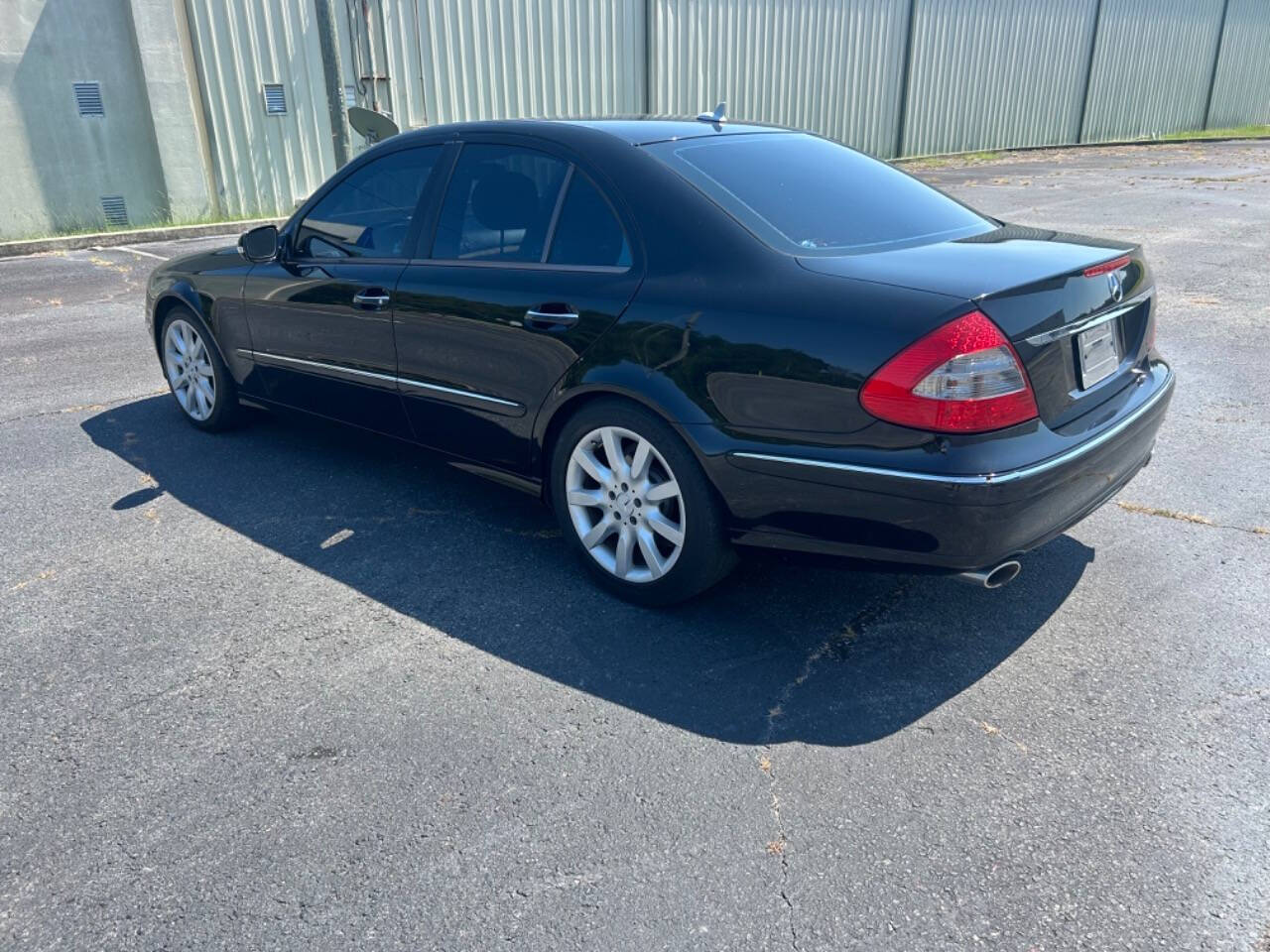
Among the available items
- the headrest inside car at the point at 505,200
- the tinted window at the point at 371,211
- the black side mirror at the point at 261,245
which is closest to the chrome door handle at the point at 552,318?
the headrest inside car at the point at 505,200

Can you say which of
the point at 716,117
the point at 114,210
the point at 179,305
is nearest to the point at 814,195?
the point at 716,117

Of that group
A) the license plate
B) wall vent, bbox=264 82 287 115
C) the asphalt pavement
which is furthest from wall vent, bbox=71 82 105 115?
the license plate

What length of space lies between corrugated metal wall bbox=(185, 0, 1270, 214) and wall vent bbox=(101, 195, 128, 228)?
1.13 meters

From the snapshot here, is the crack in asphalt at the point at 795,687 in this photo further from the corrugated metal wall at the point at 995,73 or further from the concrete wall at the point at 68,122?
the corrugated metal wall at the point at 995,73

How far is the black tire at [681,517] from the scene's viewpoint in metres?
3.25

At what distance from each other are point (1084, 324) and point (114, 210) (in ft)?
39.5

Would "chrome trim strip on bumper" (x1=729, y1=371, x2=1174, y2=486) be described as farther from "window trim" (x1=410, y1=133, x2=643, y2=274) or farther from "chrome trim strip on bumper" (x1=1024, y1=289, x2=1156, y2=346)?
"window trim" (x1=410, y1=133, x2=643, y2=274)

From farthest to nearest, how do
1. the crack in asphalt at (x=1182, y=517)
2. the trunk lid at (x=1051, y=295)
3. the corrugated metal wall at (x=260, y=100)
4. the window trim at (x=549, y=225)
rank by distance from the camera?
the corrugated metal wall at (x=260, y=100)
the crack in asphalt at (x=1182, y=517)
the window trim at (x=549, y=225)
the trunk lid at (x=1051, y=295)

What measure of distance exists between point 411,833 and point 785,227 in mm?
2165

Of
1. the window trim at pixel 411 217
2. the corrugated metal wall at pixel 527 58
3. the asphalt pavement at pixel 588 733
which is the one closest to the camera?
the asphalt pavement at pixel 588 733

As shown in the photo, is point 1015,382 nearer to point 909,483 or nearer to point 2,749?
point 909,483

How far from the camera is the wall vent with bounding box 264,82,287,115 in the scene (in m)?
12.4

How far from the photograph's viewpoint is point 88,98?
1154 centimetres

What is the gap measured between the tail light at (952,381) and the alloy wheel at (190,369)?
3808 millimetres
